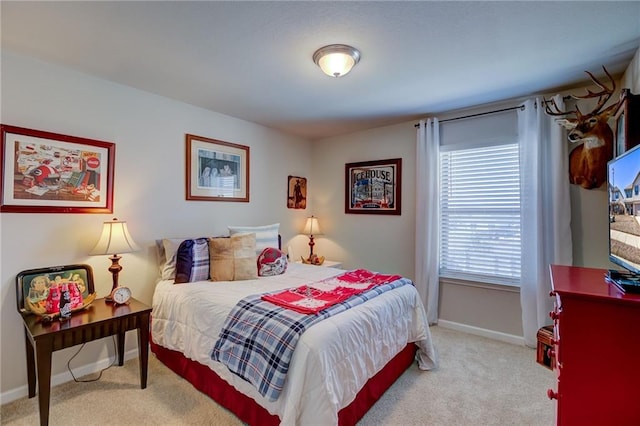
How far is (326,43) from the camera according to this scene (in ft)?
6.59

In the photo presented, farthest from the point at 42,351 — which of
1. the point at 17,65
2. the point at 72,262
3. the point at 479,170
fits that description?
the point at 479,170

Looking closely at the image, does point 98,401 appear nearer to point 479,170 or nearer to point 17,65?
point 17,65

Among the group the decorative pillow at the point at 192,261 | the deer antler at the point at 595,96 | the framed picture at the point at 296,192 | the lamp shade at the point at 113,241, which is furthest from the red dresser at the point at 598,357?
the framed picture at the point at 296,192

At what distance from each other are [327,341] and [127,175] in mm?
2327

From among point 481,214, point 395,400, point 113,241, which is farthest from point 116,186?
point 481,214

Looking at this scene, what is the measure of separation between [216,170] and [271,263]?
1.29 metres

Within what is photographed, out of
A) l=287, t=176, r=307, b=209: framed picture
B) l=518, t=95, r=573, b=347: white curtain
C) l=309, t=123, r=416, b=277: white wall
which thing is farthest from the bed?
l=287, t=176, r=307, b=209: framed picture

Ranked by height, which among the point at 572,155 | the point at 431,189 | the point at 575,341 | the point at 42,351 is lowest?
the point at 42,351

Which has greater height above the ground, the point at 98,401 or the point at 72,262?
the point at 72,262

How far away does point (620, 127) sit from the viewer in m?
2.14

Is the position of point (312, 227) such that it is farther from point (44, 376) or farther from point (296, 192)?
point (44, 376)

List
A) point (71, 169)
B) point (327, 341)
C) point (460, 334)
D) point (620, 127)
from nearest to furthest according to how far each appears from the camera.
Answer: point (327, 341) → point (620, 127) → point (71, 169) → point (460, 334)

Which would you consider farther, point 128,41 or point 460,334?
point 460,334

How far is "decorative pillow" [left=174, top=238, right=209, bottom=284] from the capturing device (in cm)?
257
